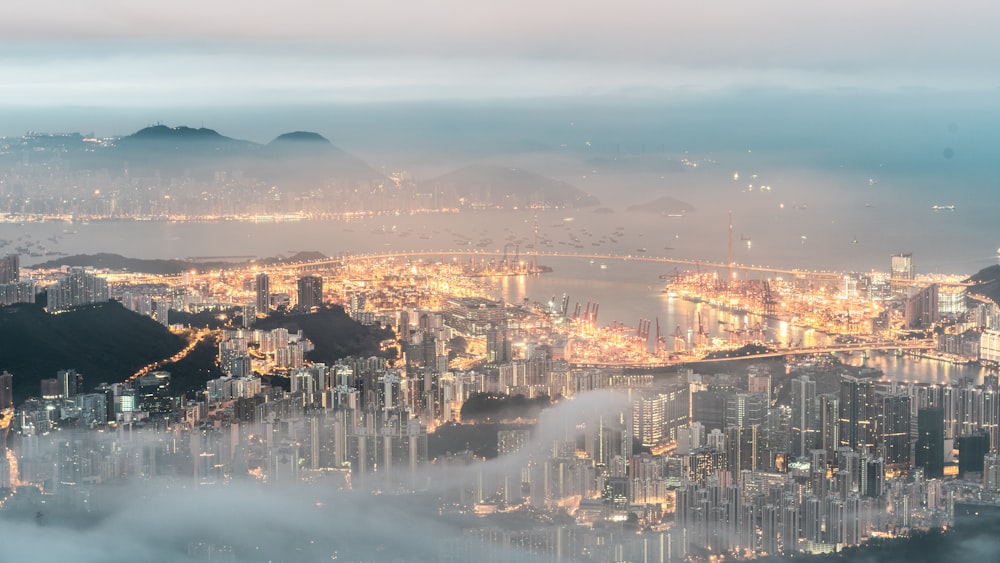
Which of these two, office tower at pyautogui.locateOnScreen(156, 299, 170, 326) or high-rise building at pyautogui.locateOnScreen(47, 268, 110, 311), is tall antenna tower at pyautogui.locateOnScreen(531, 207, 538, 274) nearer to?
office tower at pyautogui.locateOnScreen(156, 299, 170, 326)

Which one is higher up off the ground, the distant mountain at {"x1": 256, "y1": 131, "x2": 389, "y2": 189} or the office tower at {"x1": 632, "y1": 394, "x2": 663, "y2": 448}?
the distant mountain at {"x1": 256, "y1": 131, "x2": 389, "y2": 189}

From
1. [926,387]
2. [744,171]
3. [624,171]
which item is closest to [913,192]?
[744,171]

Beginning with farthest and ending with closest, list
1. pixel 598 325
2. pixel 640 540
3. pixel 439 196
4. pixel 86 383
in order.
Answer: pixel 439 196, pixel 598 325, pixel 86 383, pixel 640 540

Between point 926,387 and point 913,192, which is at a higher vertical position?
point 913,192

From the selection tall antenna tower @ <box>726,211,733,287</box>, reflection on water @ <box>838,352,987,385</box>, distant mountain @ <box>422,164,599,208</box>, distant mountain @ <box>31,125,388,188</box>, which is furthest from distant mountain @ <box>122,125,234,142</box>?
reflection on water @ <box>838,352,987,385</box>

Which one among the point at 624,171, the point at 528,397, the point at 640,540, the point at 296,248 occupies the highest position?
the point at 624,171

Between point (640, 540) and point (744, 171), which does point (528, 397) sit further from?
point (744, 171)

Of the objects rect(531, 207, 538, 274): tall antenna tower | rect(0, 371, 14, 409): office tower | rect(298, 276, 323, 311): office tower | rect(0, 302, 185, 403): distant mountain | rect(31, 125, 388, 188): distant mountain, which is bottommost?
rect(0, 371, 14, 409): office tower
